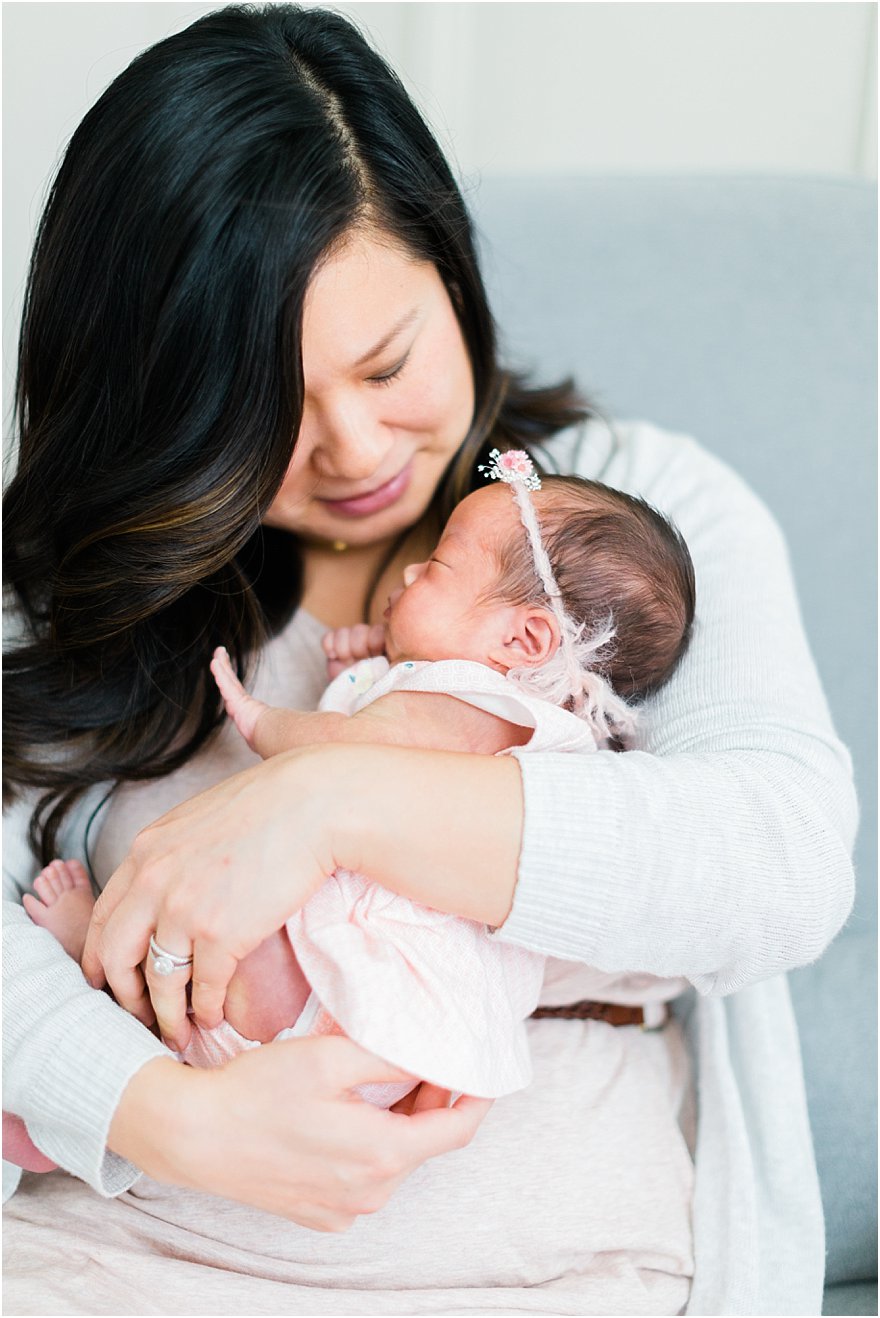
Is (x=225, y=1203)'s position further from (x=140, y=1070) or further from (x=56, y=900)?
(x=56, y=900)

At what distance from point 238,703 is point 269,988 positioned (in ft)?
0.92

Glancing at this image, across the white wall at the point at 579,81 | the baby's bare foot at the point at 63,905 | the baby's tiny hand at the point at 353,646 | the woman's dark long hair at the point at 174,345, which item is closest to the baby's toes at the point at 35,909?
the baby's bare foot at the point at 63,905

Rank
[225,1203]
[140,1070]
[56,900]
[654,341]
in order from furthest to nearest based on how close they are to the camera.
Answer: [654,341]
[56,900]
[225,1203]
[140,1070]

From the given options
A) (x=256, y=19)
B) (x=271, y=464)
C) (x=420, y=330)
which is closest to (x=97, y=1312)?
(x=271, y=464)

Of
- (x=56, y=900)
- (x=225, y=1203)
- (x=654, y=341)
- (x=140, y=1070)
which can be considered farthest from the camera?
(x=654, y=341)

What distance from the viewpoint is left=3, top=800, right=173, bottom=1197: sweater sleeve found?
0.92 m

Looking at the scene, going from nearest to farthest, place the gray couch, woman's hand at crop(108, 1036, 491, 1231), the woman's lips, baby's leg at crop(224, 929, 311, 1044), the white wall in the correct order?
woman's hand at crop(108, 1036, 491, 1231) < baby's leg at crop(224, 929, 311, 1044) < the woman's lips < the gray couch < the white wall

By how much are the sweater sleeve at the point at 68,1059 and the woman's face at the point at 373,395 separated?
1.73 feet

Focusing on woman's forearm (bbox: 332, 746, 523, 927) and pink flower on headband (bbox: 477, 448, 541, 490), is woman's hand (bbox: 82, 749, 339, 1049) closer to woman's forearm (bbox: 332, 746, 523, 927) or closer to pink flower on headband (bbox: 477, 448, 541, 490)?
woman's forearm (bbox: 332, 746, 523, 927)

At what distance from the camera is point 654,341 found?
1.83m

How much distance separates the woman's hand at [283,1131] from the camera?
0.88 meters

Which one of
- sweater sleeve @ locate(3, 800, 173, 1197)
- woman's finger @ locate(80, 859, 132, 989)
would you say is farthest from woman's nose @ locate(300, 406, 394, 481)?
sweater sleeve @ locate(3, 800, 173, 1197)

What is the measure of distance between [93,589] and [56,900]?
0.32 metres

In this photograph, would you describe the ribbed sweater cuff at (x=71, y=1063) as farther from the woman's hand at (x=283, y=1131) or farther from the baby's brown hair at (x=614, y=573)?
the baby's brown hair at (x=614, y=573)
